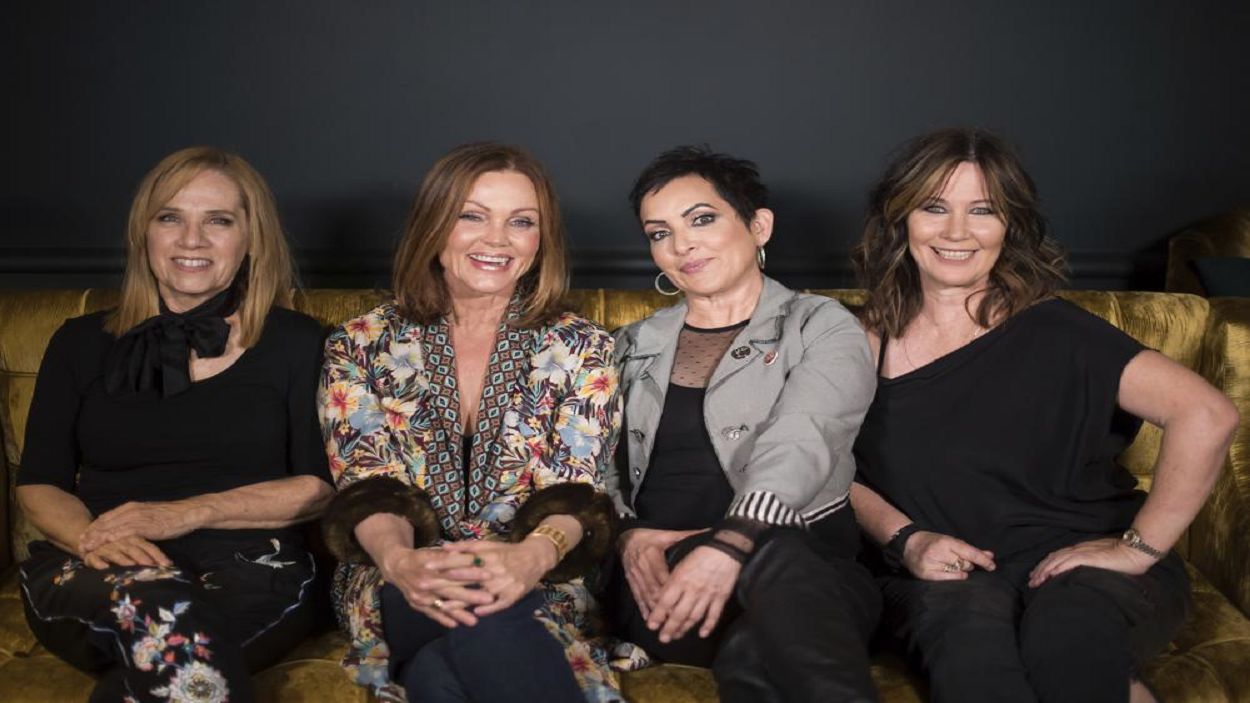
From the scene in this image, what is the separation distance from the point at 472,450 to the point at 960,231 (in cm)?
104

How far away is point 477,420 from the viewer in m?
2.41

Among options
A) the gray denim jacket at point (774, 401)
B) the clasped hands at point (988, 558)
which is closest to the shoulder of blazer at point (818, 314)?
the gray denim jacket at point (774, 401)

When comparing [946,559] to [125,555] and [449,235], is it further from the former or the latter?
[125,555]

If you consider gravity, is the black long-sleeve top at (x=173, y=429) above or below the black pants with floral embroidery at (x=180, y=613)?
above

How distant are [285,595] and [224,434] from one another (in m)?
0.36

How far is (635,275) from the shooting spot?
339cm

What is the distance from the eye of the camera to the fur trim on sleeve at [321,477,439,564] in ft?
7.14

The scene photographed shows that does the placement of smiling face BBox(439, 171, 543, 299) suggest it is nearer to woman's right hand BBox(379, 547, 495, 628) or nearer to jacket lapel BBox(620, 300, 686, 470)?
jacket lapel BBox(620, 300, 686, 470)

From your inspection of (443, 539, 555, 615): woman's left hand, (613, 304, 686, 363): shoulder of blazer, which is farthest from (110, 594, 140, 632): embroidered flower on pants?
(613, 304, 686, 363): shoulder of blazer

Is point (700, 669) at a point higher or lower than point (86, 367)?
lower

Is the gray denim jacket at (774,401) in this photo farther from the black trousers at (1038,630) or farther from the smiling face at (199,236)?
the smiling face at (199,236)

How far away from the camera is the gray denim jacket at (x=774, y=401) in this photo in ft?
7.16

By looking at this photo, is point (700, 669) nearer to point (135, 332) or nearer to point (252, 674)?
point (252, 674)

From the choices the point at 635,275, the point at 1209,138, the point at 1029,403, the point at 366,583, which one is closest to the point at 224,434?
the point at 366,583
